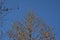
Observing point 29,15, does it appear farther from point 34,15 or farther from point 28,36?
point 28,36

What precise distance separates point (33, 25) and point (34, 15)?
0.35 meters

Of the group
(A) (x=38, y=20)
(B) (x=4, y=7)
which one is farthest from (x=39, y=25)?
(B) (x=4, y=7)

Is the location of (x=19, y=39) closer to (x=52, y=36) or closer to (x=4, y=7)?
(x=52, y=36)

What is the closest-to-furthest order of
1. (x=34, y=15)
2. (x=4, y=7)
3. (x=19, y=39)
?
(x=4, y=7) → (x=19, y=39) → (x=34, y=15)

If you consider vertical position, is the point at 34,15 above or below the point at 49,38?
above

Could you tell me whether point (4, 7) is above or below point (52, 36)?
above

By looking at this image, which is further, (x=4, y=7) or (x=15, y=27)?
(x=15, y=27)

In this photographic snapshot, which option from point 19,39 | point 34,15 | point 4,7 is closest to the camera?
point 4,7

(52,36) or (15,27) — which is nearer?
(15,27)

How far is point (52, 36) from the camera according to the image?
Result: 509 cm

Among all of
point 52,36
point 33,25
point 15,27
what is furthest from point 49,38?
point 15,27

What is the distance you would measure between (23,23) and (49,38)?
Result: 0.83 metres

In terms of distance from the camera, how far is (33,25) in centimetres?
478

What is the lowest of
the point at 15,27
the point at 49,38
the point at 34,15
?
the point at 49,38
